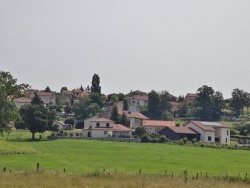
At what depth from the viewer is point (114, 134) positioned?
4313 inches

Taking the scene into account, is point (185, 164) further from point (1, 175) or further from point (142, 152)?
point (1, 175)

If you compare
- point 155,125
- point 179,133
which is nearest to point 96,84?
point 155,125

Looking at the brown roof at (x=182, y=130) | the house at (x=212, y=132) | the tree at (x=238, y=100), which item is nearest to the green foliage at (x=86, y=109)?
the brown roof at (x=182, y=130)

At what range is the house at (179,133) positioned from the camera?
107 metres

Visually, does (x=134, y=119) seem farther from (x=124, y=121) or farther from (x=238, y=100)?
(x=238, y=100)

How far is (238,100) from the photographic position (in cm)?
16475

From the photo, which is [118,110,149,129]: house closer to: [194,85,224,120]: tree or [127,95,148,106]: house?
[194,85,224,120]: tree

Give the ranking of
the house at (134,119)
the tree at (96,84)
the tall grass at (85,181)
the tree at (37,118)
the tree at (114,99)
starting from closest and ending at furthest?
the tall grass at (85,181) → the tree at (37,118) → the house at (134,119) → the tree at (114,99) → the tree at (96,84)

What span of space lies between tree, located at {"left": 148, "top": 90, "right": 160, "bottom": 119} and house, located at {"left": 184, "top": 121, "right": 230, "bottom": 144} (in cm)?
4774

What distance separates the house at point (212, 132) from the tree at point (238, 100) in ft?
184

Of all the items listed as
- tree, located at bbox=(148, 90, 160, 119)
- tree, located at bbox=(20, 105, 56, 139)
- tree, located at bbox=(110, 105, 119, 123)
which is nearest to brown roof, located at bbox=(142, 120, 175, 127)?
tree, located at bbox=(110, 105, 119, 123)

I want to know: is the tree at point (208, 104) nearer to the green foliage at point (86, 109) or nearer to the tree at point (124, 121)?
the green foliage at point (86, 109)

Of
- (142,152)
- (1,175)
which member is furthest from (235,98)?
(1,175)

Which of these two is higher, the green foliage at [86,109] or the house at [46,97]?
the house at [46,97]
